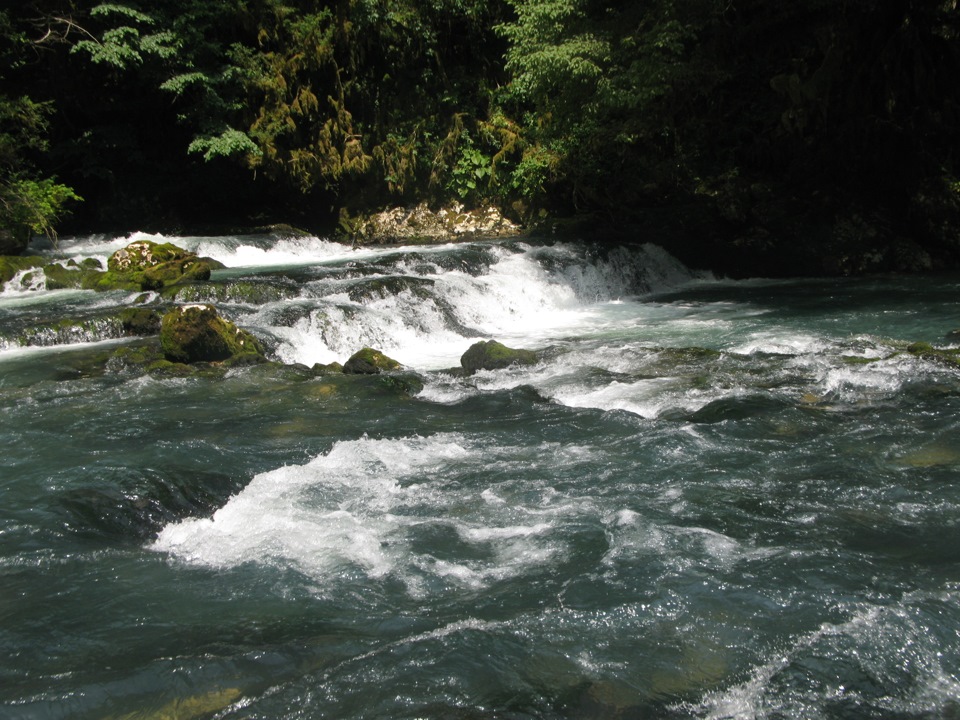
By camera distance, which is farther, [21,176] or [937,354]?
[21,176]

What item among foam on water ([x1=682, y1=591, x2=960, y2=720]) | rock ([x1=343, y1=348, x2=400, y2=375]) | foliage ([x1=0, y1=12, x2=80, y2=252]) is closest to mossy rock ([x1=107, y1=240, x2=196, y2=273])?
foliage ([x1=0, y1=12, x2=80, y2=252])

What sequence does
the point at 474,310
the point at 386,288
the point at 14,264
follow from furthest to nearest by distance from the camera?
the point at 14,264 → the point at 474,310 → the point at 386,288

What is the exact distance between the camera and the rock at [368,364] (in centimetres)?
988

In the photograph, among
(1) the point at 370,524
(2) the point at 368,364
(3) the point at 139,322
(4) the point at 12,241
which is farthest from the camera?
(4) the point at 12,241

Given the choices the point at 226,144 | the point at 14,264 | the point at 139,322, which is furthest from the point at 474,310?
the point at 226,144

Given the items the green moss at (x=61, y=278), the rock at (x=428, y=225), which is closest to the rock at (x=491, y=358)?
the green moss at (x=61, y=278)

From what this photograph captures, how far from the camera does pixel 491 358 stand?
9977 mm

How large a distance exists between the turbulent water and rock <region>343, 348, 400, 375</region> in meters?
0.50

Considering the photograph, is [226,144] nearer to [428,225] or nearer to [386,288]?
[428,225]

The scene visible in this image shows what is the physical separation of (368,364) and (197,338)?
7.09 ft

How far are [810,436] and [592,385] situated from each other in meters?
2.51

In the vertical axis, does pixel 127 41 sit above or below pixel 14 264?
above

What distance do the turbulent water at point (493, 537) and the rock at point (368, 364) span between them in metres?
0.50

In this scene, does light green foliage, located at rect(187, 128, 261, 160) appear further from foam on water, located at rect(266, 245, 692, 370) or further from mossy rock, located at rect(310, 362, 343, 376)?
mossy rock, located at rect(310, 362, 343, 376)
